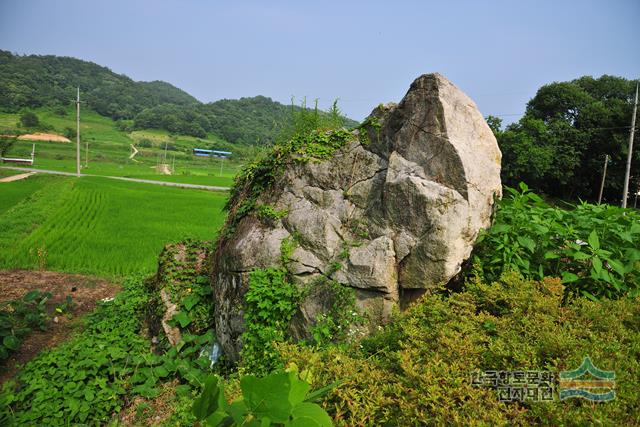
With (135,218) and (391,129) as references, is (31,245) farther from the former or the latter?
(391,129)

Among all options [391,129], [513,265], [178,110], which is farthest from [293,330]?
[178,110]

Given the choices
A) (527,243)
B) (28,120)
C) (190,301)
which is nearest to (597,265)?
(527,243)

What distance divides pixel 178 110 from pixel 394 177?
91.7 m

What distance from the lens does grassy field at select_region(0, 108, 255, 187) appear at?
47.4 m

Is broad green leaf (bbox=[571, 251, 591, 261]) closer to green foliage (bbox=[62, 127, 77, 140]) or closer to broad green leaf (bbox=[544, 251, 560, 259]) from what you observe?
broad green leaf (bbox=[544, 251, 560, 259])

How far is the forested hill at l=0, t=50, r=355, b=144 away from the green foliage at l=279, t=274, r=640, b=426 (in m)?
58.4

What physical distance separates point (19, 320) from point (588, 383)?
22.3ft

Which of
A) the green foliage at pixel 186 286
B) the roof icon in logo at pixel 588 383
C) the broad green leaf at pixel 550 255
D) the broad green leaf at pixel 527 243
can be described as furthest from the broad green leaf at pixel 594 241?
the green foliage at pixel 186 286

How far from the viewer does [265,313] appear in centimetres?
374

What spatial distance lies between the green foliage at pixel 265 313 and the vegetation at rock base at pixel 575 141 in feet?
92.1

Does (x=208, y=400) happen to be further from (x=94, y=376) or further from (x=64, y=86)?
(x=64, y=86)

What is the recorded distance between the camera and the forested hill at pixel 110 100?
62562 millimetres

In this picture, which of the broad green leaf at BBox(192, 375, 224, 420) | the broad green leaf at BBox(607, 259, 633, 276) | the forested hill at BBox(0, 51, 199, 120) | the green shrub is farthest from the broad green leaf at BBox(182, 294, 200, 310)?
the forested hill at BBox(0, 51, 199, 120)

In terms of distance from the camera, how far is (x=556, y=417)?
155 centimetres
